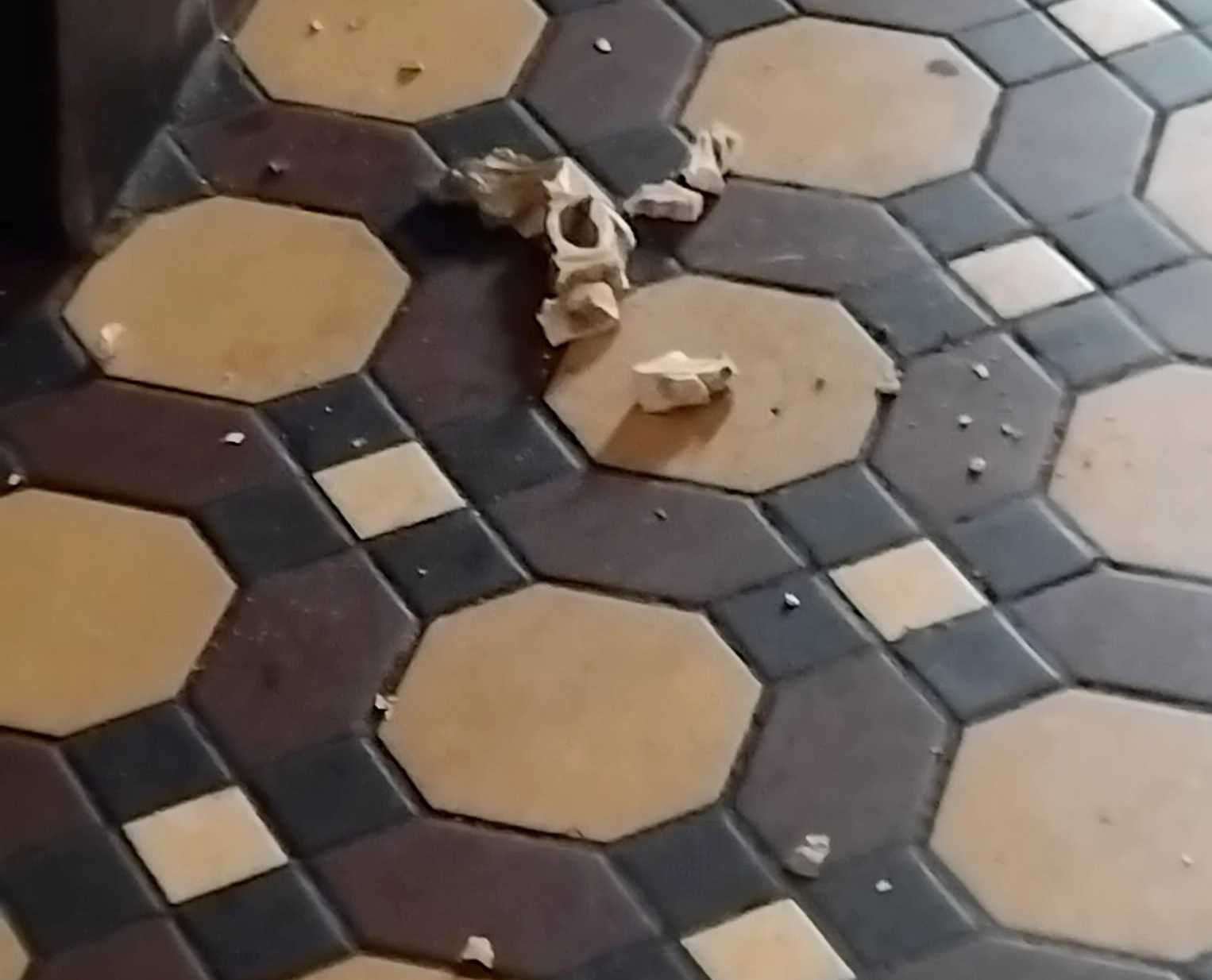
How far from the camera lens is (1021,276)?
1.42m

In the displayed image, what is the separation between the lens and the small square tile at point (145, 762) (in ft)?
3.68

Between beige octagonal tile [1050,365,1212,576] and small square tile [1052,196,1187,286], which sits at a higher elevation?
small square tile [1052,196,1187,286]

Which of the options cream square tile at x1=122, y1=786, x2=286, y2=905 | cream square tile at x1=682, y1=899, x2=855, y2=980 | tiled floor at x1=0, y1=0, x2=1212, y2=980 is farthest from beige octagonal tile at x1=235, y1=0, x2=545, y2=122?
cream square tile at x1=682, y1=899, x2=855, y2=980

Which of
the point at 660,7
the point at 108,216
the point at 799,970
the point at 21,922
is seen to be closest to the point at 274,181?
the point at 108,216

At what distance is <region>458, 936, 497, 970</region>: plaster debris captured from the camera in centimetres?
106

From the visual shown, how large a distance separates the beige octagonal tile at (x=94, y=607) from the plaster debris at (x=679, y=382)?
30 cm

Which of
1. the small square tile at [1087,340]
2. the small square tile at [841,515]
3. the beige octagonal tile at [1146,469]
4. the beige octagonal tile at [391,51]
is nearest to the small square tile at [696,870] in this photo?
the small square tile at [841,515]

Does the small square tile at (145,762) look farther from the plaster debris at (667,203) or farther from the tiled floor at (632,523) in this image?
the plaster debris at (667,203)

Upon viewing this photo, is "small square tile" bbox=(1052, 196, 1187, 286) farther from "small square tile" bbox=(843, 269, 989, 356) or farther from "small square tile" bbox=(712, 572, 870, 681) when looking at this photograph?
"small square tile" bbox=(712, 572, 870, 681)

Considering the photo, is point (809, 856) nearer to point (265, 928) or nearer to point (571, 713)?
point (571, 713)

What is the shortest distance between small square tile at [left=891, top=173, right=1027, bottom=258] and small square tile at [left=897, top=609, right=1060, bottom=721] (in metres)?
0.33

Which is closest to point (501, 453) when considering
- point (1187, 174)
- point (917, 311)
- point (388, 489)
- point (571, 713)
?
point (388, 489)

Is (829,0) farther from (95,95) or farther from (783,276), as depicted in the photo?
(95,95)

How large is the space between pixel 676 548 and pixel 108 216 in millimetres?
497
